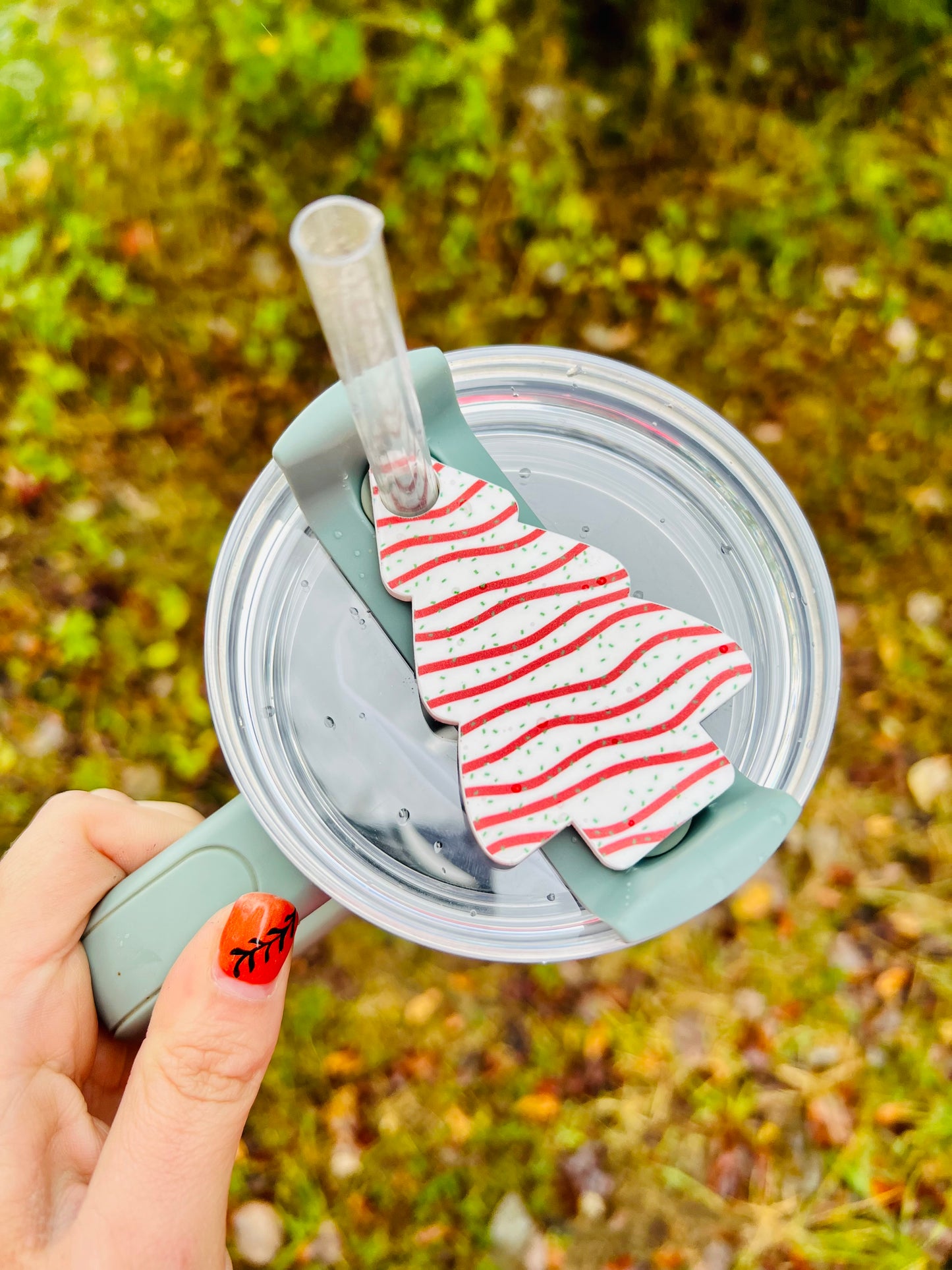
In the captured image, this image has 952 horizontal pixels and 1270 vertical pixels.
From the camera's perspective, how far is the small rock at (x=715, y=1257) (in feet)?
3.86

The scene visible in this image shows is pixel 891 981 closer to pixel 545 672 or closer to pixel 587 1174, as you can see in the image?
pixel 587 1174

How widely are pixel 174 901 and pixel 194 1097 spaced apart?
0.16m

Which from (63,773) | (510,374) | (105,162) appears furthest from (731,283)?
(63,773)

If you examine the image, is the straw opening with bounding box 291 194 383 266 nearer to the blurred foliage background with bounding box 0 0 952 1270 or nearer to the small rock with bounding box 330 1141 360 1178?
the blurred foliage background with bounding box 0 0 952 1270

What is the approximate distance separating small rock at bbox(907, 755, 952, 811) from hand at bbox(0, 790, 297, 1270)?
89 centimetres

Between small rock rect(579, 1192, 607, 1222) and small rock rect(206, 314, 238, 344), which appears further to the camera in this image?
small rock rect(206, 314, 238, 344)

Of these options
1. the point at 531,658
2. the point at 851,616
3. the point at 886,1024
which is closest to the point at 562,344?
the point at 851,616

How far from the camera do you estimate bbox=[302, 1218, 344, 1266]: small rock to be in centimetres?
116

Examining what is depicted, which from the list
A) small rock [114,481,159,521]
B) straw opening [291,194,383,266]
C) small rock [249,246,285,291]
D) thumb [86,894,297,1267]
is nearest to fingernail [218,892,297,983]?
thumb [86,894,297,1267]

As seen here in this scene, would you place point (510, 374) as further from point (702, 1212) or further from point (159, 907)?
point (702, 1212)

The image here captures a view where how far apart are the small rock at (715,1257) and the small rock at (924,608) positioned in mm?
850

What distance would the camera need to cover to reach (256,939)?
0.73 meters

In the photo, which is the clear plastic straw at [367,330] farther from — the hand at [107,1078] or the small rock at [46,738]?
the small rock at [46,738]

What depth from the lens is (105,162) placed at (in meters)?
1.32
